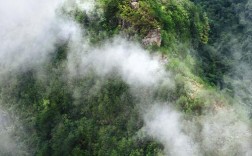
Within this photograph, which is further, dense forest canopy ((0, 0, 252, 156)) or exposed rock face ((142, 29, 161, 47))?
exposed rock face ((142, 29, 161, 47))

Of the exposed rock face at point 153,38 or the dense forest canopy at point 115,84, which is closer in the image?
the dense forest canopy at point 115,84

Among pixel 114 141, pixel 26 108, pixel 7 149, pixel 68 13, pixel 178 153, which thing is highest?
pixel 68 13

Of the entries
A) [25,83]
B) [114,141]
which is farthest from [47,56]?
[114,141]

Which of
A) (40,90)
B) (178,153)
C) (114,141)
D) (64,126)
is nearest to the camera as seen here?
(178,153)

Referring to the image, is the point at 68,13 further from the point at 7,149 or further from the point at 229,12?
the point at 229,12

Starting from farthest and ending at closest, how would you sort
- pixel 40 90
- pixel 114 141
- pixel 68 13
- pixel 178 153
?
1. pixel 68 13
2. pixel 40 90
3. pixel 114 141
4. pixel 178 153
